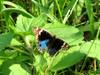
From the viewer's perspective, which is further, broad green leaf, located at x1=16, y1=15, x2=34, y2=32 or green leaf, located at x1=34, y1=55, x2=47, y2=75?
broad green leaf, located at x1=16, y1=15, x2=34, y2=32

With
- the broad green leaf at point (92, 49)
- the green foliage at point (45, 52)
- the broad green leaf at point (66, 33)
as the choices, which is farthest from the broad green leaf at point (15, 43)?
the broad green leaf at point (92, 49)

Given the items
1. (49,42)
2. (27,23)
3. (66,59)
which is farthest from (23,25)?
(66,59)

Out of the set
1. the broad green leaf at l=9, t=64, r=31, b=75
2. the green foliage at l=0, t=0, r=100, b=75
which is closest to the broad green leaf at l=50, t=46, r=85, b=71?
the green foliage at l=0, t=0, r=100, b=75

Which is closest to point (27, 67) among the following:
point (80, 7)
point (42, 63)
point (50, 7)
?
point (42, 63)

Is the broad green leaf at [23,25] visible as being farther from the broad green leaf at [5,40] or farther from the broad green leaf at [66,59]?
the broad green leaf at [66,59]

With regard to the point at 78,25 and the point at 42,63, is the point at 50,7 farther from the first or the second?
the point at 42,63

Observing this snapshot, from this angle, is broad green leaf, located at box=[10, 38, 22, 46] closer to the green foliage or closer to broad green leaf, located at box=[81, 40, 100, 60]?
the green foliage
